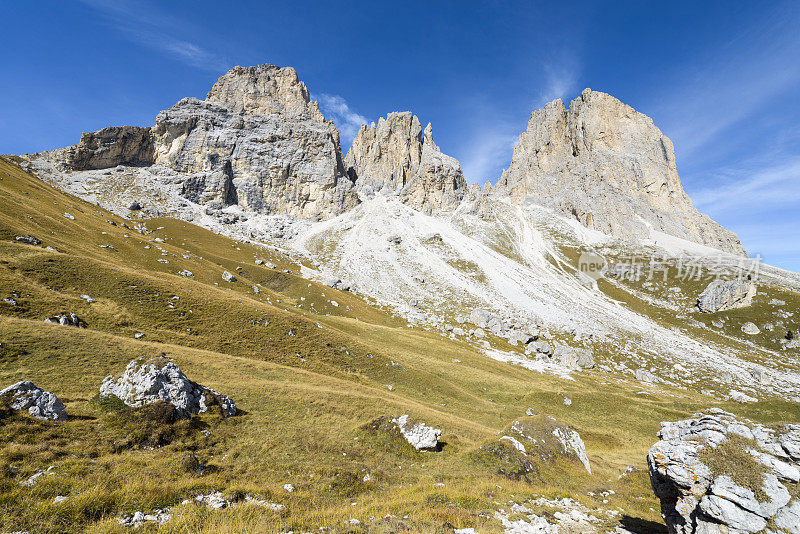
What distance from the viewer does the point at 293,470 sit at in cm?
1515

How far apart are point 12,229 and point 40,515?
2391 inches

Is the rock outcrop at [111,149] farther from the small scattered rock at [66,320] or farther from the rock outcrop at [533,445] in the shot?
the rock outcrop at [533,445]

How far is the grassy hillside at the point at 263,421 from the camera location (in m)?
10.5

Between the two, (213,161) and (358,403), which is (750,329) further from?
(213,161)

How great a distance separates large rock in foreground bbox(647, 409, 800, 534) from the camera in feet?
30.0

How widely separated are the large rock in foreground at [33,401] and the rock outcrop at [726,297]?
171m

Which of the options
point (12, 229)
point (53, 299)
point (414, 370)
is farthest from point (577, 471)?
point (12, 229)

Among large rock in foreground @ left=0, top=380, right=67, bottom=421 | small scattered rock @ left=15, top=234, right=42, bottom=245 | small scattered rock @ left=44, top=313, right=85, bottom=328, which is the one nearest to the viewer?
large rock in foreground @ left=0, top=380, right=67, bottom=421

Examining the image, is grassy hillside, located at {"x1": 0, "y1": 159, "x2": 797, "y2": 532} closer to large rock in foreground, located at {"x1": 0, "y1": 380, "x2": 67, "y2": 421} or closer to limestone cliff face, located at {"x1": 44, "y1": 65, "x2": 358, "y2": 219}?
large rock in foreground, located at {"x1": 0, "y1": 380, "x2": 67, "y2": 421}

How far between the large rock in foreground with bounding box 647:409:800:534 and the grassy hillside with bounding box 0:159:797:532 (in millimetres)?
4255

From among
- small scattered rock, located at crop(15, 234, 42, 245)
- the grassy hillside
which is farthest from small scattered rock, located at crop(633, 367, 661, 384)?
small scattered rock, located at crop(15, 234, 42, 245)

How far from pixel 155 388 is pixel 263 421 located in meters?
6.78

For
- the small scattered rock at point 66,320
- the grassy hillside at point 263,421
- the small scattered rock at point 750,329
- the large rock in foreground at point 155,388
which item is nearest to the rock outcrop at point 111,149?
the grassy hillside at point 263,421

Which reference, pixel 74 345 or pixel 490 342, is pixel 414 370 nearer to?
pixel 74 345
